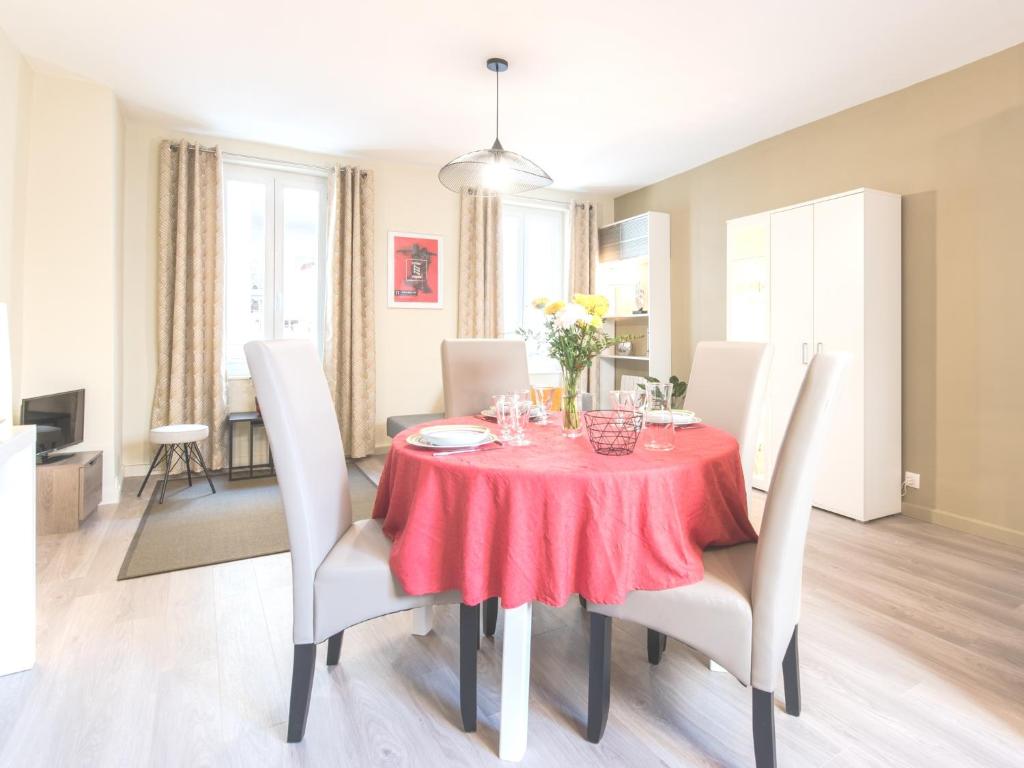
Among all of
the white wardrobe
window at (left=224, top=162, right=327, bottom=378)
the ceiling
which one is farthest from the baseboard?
window at (left=224, top=162, right=327, bottom=378)

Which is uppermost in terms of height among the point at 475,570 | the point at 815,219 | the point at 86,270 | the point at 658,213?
the point at 658,213

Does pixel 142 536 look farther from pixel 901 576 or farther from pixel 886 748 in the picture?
pixel 901 576

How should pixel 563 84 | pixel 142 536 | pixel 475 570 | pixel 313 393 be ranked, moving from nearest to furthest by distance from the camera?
pixel 475 570 → pixel 313 393 → pixel 142 536 → pixel 563 84

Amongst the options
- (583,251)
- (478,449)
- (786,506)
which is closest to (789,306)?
(583,251)

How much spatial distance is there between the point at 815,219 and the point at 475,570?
3.30 m

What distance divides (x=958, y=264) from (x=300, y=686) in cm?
383

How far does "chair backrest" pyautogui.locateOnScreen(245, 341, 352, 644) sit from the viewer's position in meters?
1.38

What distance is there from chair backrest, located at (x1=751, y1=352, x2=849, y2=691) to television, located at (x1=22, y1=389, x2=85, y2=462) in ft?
11.8

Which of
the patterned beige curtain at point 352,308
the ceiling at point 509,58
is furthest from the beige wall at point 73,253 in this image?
the patterned beige curtain at point 352,308

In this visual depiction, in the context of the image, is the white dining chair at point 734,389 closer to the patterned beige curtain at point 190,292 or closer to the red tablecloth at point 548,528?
the red tablecloth at point 548,528

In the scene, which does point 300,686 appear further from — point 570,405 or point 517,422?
point 570,405

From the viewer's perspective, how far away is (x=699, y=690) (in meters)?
1.72

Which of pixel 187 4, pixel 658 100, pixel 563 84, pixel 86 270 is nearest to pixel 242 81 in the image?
pixel 187 4

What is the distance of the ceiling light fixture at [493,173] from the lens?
2650 mm
